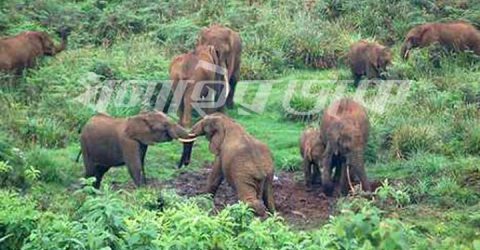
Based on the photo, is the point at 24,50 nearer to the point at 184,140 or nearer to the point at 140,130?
the point at 140,130

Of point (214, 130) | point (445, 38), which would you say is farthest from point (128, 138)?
point (445, 38)

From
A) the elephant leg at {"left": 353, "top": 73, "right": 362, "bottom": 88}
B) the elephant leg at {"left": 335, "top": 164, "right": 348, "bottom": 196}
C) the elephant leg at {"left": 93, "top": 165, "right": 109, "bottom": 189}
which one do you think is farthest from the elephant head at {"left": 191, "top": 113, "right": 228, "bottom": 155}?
the elephant leg at {"left": 353, "top": 73, "right": 362, "bottom": 88}

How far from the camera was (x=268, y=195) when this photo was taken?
13.1 meters

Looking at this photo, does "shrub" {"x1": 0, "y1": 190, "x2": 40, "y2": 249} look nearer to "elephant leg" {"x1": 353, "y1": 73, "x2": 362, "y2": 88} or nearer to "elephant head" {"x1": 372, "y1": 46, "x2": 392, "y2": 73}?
"elephant head" {"x1": 372, "y1": 46, "x2": 392, "y2": 73}

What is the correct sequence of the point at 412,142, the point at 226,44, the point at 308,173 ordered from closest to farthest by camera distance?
the point at 308,173 < the point at 412,142 < the point at 226,44

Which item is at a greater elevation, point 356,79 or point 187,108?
point 187,108

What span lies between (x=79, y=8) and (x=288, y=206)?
1018 centimetres

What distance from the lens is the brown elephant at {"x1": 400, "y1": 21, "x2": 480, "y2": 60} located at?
1955cm

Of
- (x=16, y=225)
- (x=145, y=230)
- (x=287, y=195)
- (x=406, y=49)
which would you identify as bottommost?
(x=406, y=49)

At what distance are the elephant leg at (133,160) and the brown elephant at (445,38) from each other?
7.10 metres

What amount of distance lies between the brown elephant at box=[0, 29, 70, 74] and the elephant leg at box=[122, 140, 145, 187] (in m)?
4.53

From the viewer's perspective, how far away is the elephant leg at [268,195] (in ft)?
42.8

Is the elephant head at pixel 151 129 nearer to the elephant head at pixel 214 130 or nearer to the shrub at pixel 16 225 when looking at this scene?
the elephant head at pixel 214 130

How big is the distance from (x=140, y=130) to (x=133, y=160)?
0.36 m
